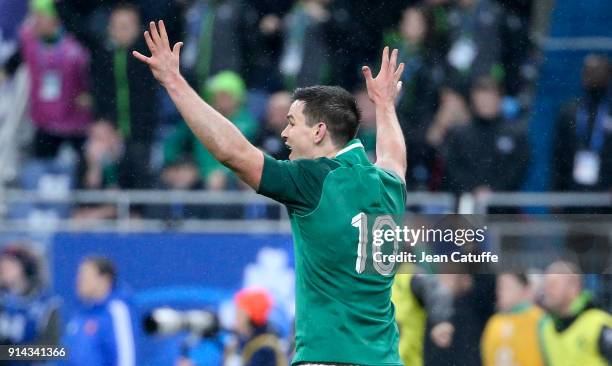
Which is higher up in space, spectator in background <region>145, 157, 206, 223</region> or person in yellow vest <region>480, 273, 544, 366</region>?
spectator in background <region>145, 157, 206, 223</region>

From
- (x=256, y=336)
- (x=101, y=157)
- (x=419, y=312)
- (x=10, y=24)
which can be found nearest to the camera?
(x=419, y=312)

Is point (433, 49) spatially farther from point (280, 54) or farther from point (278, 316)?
point (278, 316)

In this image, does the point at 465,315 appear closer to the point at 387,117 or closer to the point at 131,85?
the point at 387,117

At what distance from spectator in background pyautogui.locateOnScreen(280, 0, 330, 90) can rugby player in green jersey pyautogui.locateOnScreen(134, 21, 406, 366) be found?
544cm

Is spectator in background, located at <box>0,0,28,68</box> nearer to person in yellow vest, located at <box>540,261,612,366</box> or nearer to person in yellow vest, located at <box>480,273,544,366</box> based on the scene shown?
person in yellow vest, located at <box>480,273,544,366</box>

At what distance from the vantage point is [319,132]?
5.23m

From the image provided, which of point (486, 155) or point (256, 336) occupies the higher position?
point (486, 155)

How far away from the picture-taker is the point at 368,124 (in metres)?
10.6

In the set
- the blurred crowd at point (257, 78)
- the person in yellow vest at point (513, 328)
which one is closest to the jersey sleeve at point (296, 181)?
the person in yellow vest at point (513, 328)

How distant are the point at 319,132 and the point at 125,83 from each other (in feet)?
19.1

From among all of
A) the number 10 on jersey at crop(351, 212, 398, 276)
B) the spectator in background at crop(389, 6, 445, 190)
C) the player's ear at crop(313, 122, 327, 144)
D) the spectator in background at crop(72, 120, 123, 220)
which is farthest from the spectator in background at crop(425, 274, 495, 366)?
the player's ear at crop(313, 122, 327, 144)

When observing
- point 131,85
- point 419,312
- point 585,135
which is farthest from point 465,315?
point 131,85

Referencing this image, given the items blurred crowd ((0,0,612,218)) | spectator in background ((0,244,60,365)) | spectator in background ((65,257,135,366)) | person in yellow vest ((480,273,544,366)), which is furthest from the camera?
blurred crowd ((0,0,612,218))

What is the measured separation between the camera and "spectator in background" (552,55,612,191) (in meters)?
9.84
